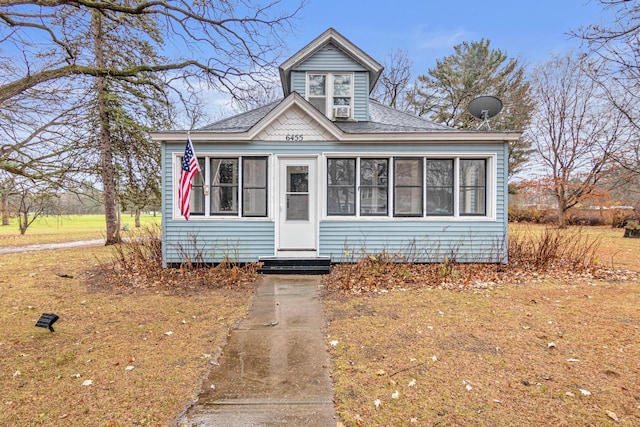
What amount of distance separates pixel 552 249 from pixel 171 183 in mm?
9401

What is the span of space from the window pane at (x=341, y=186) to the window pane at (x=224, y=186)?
2.34m

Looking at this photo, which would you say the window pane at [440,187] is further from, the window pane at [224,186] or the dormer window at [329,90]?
the window pane at [224,186]

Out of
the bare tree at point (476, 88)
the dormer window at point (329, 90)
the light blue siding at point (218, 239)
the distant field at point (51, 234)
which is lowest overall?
the distant field at point (51, 234)

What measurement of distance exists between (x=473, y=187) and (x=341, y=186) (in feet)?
11.1

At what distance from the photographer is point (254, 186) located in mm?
7812

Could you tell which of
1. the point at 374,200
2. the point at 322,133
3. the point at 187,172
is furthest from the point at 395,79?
the point at 187,172

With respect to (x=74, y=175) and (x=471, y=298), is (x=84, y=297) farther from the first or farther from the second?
(x=471, y=298)

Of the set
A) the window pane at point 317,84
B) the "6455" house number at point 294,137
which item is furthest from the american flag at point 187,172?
the window pane at point 317,84

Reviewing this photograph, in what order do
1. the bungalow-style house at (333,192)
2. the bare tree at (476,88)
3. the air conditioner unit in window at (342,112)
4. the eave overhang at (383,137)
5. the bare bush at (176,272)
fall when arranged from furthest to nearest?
the bare tree at (476,88)
the air conditioner unit in window at (342,112)
the bungalow-style house at (333,192)
the eave overhang at (383,137)
the bare bush at (176,272)

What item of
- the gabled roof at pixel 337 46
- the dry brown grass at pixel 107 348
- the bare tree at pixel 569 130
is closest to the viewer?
the dry brown grass at pixel 107 348

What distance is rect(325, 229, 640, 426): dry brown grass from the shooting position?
2.50 meters

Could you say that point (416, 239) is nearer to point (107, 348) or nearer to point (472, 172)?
point (472, 172)

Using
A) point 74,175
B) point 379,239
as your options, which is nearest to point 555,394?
point 379,239

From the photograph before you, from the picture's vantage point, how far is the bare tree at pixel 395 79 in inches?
945
